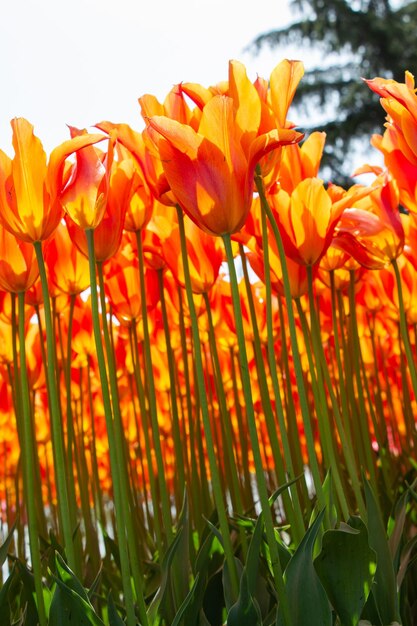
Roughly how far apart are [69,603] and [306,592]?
0.86 ft

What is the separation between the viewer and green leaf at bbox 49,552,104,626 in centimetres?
86

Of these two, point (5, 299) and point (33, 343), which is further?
point (33, 343)

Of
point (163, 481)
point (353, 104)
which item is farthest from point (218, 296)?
point (353, 104)

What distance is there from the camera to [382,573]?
94 centimetres

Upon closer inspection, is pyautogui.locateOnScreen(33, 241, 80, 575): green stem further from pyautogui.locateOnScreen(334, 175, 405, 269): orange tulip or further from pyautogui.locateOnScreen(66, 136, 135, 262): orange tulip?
pyautogui.locateOnScreen(334, 175, 405, 269): orange tulip

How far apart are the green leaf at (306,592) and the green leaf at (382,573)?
114 millimetres

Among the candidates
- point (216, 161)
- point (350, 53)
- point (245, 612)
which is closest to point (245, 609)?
point (245, 612)

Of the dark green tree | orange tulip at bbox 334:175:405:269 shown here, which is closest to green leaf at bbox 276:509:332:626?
orange tulip at bbox 334:175:405:269

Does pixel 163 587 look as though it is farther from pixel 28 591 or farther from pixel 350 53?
pixel 350 53

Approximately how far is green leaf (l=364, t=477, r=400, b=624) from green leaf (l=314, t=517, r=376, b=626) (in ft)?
0.15

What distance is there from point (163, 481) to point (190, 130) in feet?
1.55

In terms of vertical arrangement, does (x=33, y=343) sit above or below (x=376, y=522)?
above

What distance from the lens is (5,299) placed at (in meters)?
1.55

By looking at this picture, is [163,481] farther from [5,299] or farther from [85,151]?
[5,299]
